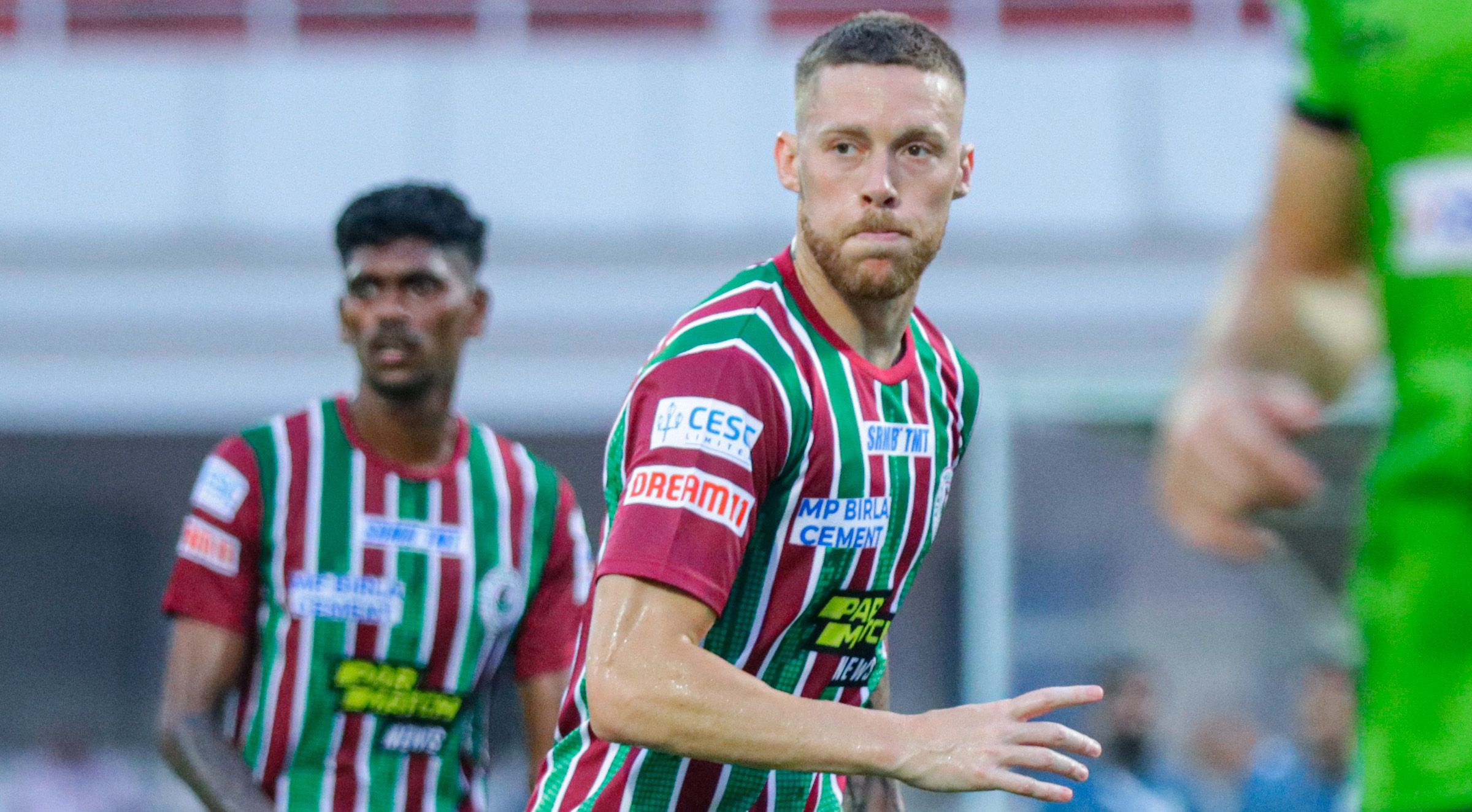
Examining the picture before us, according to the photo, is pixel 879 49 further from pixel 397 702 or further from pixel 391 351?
pixel 397 702

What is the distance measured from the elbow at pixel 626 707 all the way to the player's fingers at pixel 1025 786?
434 millimetres

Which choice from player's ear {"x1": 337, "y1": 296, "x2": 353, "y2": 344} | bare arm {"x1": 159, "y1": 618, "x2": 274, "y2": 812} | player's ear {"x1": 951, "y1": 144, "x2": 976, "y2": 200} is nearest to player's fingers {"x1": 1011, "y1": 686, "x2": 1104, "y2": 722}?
player's ear {"x1": 951, "y1": 144, "x2": 976, "y2": 200}

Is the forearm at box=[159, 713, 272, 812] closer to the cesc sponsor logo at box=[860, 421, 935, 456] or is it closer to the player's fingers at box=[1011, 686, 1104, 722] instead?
the cesc sponsor logo at box=[860, 421, 935, 456]

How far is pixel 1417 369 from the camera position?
158 cm

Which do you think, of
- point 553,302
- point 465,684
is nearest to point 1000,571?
point 553,302

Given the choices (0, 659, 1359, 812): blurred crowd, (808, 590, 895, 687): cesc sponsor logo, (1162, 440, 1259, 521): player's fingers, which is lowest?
(0, 659, 1359, 812): blurred crowd

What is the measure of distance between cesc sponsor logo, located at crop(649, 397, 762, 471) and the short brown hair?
56cm

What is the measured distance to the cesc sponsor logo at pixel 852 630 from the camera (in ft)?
9.43

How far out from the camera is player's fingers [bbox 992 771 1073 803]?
2223 millimetres

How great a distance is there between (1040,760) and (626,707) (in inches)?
20.6

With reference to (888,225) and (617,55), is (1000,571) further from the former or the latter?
(888,225)

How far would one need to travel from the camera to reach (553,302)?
12023 mm

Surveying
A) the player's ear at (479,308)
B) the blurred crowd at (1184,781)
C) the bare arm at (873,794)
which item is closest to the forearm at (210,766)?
the player's ear at (479,308)

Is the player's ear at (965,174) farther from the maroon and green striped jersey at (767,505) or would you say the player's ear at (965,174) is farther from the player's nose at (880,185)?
the maroon and green striped jersey at (767,505)
